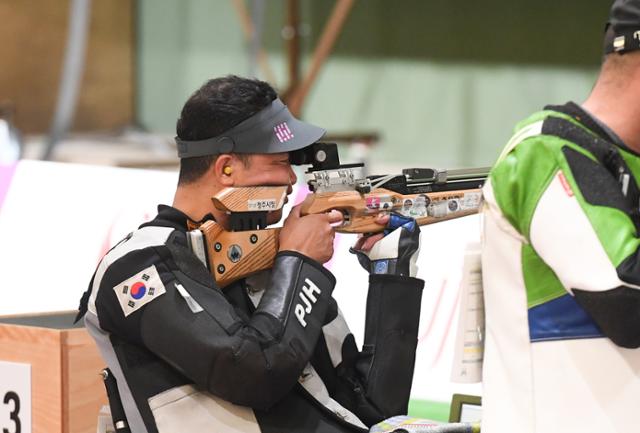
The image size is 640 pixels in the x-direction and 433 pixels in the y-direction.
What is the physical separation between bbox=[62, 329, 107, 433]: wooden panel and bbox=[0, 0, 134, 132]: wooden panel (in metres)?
8.84

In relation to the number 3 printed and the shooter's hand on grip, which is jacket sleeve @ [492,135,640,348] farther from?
the number 3 printed

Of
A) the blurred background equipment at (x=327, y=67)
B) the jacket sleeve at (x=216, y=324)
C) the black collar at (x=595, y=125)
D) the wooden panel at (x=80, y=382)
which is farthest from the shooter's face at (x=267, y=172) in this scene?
the blurred background equipment at (x=327, y=67)

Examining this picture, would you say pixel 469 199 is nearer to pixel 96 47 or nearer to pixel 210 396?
pixel 210 396

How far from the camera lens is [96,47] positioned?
37.4 feet

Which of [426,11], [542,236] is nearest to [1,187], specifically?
[542,236]

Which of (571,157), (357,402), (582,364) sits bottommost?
(357,402)

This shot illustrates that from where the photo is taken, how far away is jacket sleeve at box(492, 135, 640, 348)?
57.0 inches

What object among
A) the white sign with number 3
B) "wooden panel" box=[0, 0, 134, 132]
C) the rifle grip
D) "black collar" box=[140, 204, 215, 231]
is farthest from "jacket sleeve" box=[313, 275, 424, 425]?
"wooden panel" box=[0, 0, 134, 132]

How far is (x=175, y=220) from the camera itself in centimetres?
202

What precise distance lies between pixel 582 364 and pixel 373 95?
9.46m

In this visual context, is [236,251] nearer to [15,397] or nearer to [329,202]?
[329,202]

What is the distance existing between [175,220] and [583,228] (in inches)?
33.5

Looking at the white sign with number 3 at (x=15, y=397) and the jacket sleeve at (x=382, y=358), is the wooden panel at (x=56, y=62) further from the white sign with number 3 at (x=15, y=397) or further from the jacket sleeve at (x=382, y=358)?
the jacket sleeve at (x=382, y=358)

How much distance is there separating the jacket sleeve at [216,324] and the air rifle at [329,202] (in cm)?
7
